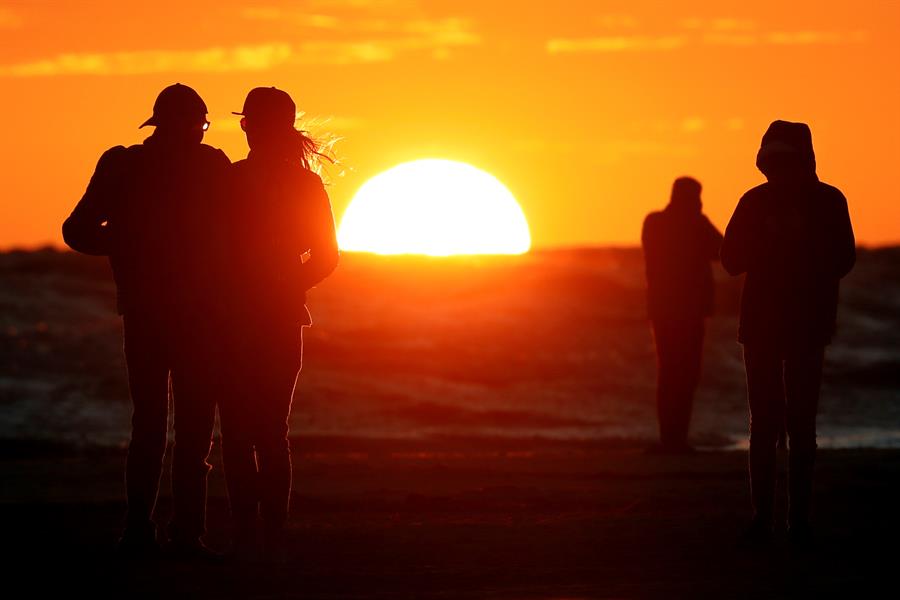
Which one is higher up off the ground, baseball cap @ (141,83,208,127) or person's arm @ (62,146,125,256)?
baseball cap @ (141,83,208,127)

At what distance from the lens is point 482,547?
8.50 meters

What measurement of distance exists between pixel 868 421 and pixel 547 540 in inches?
545

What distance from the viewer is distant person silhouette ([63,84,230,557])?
26.6 ft

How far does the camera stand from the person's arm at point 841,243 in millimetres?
8742

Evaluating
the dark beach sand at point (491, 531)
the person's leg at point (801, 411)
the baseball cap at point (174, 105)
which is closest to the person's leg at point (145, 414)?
the dark beach sand at point (491, 531)

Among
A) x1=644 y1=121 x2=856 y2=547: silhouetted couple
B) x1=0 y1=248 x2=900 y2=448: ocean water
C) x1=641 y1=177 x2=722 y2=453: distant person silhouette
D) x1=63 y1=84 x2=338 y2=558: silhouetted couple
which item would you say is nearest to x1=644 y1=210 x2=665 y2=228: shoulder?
x1=641 y1=177 x2=722 y2=453: distant person silhouette

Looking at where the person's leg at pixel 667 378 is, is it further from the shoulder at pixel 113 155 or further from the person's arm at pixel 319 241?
the shoulder at pixel 113 155

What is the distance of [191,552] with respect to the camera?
8.11 meters

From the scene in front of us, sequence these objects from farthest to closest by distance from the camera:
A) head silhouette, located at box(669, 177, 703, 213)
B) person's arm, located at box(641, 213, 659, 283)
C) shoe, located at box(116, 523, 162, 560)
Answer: person's arm, located at box(641, 213, 659, 283), head silhouette, located at box(669, 177, 703, 213), shoe, located at box(116, 523, 162, 560)

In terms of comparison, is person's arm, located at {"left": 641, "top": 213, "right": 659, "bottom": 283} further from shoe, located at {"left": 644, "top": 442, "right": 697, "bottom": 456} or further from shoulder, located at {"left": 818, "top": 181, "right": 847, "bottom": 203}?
shoulder, located at {"left": 818, "top": 181, "right": 847, "bottom": 203}

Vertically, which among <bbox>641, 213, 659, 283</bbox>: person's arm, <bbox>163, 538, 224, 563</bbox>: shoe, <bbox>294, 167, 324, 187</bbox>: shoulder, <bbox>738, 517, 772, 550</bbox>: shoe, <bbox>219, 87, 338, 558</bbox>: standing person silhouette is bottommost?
<bbox>163, 538, 224, 563</bbox>: shoe

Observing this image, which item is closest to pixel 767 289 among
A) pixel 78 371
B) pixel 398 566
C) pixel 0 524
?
pixel 398 566

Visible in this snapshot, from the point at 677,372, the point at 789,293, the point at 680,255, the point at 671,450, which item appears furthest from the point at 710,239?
the point at 789,293

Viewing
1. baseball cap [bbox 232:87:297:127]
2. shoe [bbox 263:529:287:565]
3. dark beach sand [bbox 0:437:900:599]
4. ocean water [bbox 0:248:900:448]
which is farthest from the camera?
ocean water [bbox 0:248:900:448]
